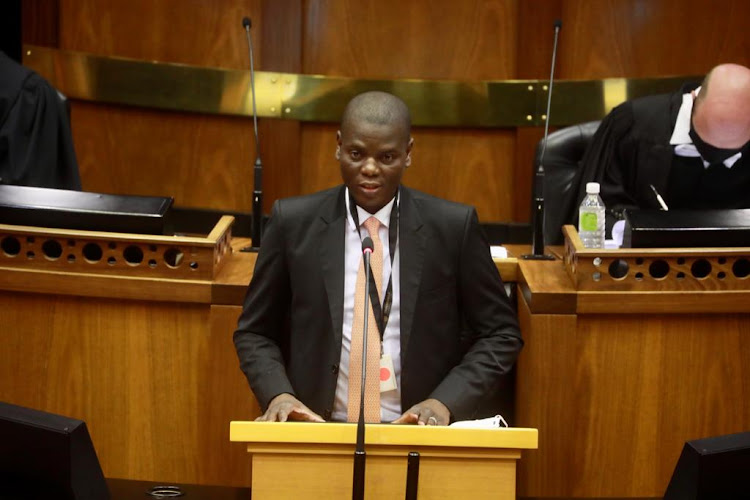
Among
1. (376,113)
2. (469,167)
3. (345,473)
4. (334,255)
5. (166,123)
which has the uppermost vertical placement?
(166,123)

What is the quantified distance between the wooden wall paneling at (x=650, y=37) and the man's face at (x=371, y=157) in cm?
353

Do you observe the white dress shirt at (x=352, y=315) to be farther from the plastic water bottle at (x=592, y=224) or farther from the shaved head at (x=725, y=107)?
the shaved head at (x=725, y=107)

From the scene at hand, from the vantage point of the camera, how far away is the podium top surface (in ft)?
6.97

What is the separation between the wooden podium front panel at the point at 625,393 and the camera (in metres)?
3.55

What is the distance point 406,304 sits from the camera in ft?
9.73

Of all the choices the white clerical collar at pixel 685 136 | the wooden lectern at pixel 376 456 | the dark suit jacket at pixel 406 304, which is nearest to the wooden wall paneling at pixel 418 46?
the white clerical collar at pixel 685 136

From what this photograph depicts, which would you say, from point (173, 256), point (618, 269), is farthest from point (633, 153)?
point (173, 256)

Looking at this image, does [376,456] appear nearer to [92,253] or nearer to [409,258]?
[409,258]

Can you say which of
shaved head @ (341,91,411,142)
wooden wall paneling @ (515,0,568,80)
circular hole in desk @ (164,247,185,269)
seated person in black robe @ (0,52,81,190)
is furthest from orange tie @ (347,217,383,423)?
wooden wall paneling @ (515,0,568,80)

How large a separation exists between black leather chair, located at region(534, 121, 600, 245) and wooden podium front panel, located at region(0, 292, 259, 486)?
1784 mm

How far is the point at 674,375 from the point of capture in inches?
140

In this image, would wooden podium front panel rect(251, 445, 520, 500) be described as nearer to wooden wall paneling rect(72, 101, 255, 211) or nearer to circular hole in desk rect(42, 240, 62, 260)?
circular hole in desk rect(42, 240, 62, 260)

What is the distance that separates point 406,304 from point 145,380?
1.06 meters

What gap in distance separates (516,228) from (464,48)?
101 centimetres
